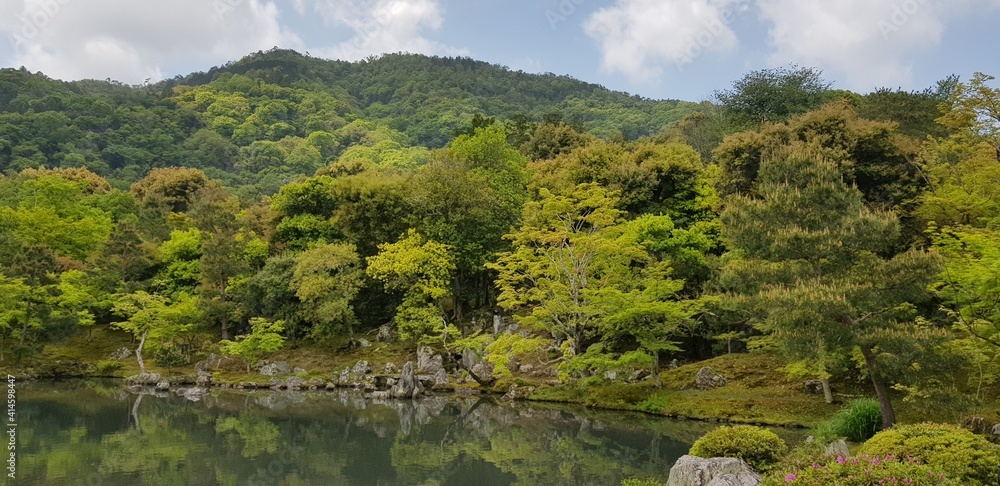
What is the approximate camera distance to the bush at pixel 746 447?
9.90 meters

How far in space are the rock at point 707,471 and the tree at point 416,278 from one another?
18.7 m

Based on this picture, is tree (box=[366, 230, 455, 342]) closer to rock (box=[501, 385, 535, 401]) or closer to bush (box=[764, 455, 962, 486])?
rock (box=[501, 385, 535, 401])

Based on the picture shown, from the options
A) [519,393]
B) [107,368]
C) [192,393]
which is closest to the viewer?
[519,393]

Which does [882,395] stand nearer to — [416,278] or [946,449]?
[946,449]

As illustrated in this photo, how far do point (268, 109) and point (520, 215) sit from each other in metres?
62.7

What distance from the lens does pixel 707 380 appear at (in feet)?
67.7

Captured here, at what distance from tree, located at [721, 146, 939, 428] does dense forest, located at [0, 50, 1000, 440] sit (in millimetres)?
51

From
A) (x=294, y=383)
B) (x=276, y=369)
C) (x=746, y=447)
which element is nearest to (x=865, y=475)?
(x=746, y=447)

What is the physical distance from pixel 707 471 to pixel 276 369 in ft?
76.9

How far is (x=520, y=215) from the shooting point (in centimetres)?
3000

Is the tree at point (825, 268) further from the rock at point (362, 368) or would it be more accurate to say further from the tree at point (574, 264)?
the rock at point (362, 368)

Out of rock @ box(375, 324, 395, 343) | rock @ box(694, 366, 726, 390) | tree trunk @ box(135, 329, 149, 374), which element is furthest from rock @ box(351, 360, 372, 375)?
rock @ box(694, 366, 726, 390)

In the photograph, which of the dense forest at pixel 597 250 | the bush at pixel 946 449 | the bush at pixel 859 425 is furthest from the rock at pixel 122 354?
the bush at pixel 946 449

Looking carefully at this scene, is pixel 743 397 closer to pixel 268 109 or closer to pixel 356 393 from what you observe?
pixel 356 393
